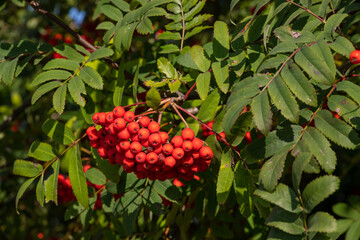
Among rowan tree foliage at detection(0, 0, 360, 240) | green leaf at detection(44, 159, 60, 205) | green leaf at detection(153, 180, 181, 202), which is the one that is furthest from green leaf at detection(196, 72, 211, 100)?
green leaf at detection(44, 159, 60, 205)

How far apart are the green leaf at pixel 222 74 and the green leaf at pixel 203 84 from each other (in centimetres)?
5

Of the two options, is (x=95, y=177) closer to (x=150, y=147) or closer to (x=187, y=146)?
(x=150, y=147)

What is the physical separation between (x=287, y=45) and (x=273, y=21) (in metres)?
0.26

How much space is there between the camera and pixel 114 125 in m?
1.33

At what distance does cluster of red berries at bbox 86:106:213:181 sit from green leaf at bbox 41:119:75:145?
306 mm

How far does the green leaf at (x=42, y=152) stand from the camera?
5.40 feet

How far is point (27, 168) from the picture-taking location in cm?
162

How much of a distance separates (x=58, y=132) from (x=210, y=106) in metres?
0.66

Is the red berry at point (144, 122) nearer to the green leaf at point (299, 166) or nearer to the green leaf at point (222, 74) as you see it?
the green leaf at point (222, 74)

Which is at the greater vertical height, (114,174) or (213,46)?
(213,46)

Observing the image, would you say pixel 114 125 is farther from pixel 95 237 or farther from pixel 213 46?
pixel 95 237

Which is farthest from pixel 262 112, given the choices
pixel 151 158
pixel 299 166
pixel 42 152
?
pixel 42 152

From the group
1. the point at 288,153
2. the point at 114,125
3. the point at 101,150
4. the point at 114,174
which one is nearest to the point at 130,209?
the point at 114,174

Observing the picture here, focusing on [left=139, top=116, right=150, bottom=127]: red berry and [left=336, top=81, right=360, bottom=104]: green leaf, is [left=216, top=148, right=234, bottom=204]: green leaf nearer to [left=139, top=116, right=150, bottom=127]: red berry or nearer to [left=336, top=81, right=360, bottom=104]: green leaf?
[left=139, top=116, right=150, bottom=127]: red berry
